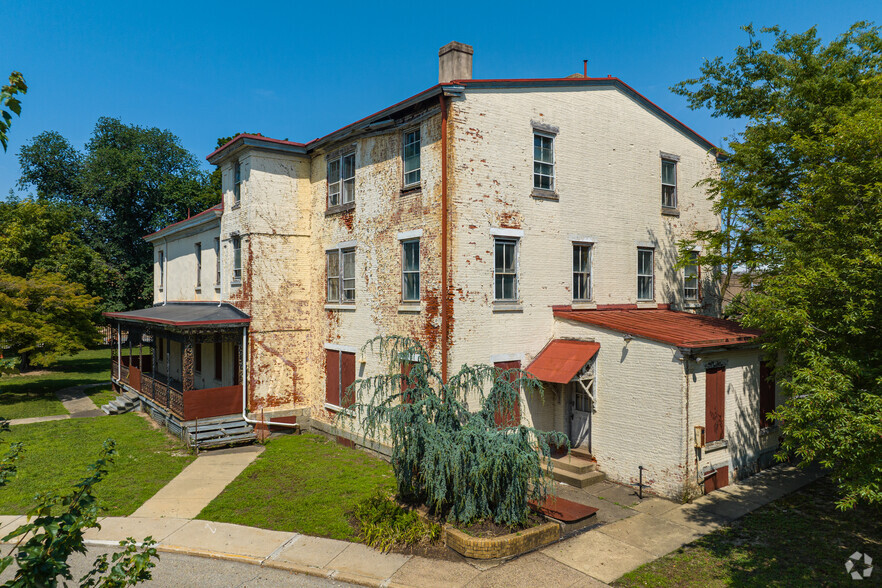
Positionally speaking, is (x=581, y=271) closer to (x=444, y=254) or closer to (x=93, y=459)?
(x=444, y=254)

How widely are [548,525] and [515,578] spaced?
153 cm

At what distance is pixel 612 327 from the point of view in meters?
13.1

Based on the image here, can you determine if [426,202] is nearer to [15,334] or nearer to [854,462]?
[854,462]

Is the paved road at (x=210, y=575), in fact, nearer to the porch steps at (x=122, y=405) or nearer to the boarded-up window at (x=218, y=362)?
the boarded-up window at (x=218, y=362)

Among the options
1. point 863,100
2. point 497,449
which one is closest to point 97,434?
point 497,449

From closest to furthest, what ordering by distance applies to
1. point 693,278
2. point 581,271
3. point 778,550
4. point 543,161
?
point 778,550 < point 543,161 < point 581,271 < point 693,278

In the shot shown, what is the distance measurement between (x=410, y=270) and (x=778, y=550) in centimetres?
995

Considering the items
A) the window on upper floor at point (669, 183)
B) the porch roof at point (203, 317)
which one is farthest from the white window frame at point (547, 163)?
the porch roof at point (203, 317)

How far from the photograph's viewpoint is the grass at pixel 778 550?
8.41 metres

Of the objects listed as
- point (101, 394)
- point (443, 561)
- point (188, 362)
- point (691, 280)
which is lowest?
point (101, 394)

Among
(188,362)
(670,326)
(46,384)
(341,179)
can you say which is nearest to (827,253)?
(670,326)

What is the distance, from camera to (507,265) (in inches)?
551

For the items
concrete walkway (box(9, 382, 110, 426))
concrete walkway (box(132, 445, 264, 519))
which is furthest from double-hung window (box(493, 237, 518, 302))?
concrete walkway (box(9, 382, 110, 426))

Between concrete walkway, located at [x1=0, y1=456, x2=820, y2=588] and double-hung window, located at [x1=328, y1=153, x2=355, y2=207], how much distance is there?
1017 cm
